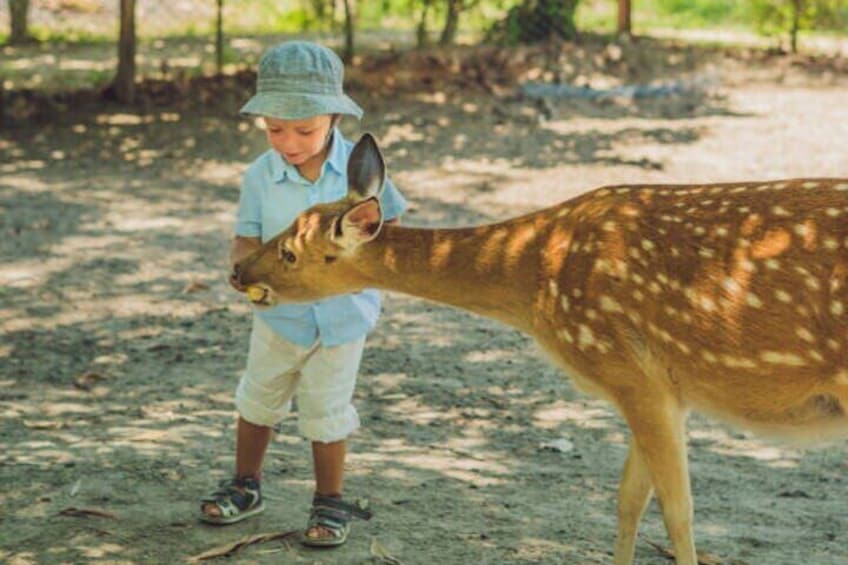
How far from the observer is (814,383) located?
16.5 ft

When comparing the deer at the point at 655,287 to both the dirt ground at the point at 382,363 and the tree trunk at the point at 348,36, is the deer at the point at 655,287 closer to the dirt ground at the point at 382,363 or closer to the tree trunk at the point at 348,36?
the dirt ground at the point at 382,363

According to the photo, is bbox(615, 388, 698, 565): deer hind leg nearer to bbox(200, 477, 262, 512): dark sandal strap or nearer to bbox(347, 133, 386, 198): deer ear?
bbox(347, 133, 386, 198): deer ear

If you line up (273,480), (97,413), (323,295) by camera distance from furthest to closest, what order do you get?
1. (97,413)
2. (273,480)
3. (323,295)

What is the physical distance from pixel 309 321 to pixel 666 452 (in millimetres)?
1464

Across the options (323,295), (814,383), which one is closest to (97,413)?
(323,295)

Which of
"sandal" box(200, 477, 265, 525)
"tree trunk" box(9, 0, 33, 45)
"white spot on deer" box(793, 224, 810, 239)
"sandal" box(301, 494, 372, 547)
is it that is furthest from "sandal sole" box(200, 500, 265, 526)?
"tree trunk" box(9, 0, 33, 45)

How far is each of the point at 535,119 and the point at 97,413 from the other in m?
8.36

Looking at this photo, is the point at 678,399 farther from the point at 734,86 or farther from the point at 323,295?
the point at 734,86

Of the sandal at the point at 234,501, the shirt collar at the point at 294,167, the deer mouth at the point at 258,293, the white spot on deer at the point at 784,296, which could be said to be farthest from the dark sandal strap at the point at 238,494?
the white spot on deer at the point at 784,296

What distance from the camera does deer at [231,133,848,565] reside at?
197 inches

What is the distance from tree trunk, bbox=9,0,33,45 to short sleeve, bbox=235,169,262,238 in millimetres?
13204

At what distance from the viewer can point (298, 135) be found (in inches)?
220

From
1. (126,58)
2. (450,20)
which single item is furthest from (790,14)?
(126,58)

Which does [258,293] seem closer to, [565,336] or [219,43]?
[565,336]
